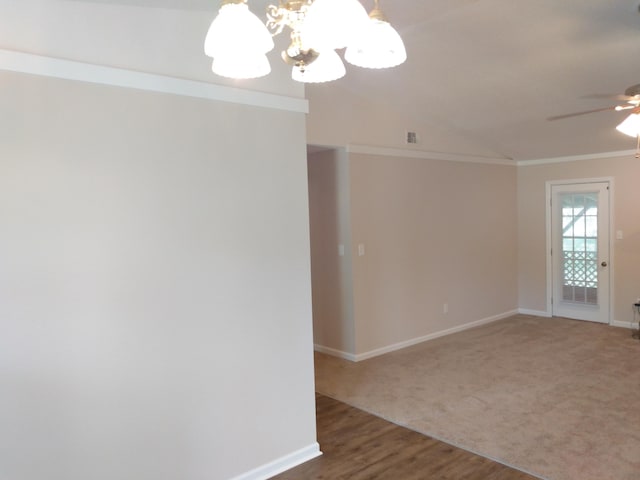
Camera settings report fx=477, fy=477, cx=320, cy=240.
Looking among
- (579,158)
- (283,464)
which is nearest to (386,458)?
(283,464)

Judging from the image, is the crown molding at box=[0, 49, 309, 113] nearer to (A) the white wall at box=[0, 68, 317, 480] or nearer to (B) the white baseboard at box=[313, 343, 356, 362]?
(A) the white wall at box=[0, 68, 317, 480]

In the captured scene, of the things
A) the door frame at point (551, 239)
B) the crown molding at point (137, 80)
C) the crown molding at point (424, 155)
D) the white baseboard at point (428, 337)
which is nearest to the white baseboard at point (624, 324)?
the door frame at point (551, 239)

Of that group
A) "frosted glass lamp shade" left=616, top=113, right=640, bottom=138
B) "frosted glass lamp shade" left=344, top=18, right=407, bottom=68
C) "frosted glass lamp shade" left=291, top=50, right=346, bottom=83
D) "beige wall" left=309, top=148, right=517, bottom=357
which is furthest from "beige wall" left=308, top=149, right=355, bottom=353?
"frosted glass lamp shade" left=344, top=18, right=407, bottom=68

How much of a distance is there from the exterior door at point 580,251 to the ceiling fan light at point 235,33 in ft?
21.5

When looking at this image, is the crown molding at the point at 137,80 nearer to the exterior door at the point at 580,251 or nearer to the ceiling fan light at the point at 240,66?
the ceiling fan light at the point at 240,66

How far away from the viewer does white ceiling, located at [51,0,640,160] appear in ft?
10.7

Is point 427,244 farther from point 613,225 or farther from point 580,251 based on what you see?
point 613,225

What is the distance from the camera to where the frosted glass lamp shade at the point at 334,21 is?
1.16 meters

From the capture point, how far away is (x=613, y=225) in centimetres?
640

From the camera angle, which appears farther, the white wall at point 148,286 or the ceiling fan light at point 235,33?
the white wall at point 148,286

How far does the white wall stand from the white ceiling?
0.73 meters

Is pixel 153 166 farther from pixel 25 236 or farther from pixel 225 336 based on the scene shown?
pixel 225 336

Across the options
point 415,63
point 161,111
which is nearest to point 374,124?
point 415,63

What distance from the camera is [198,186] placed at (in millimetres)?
2717
